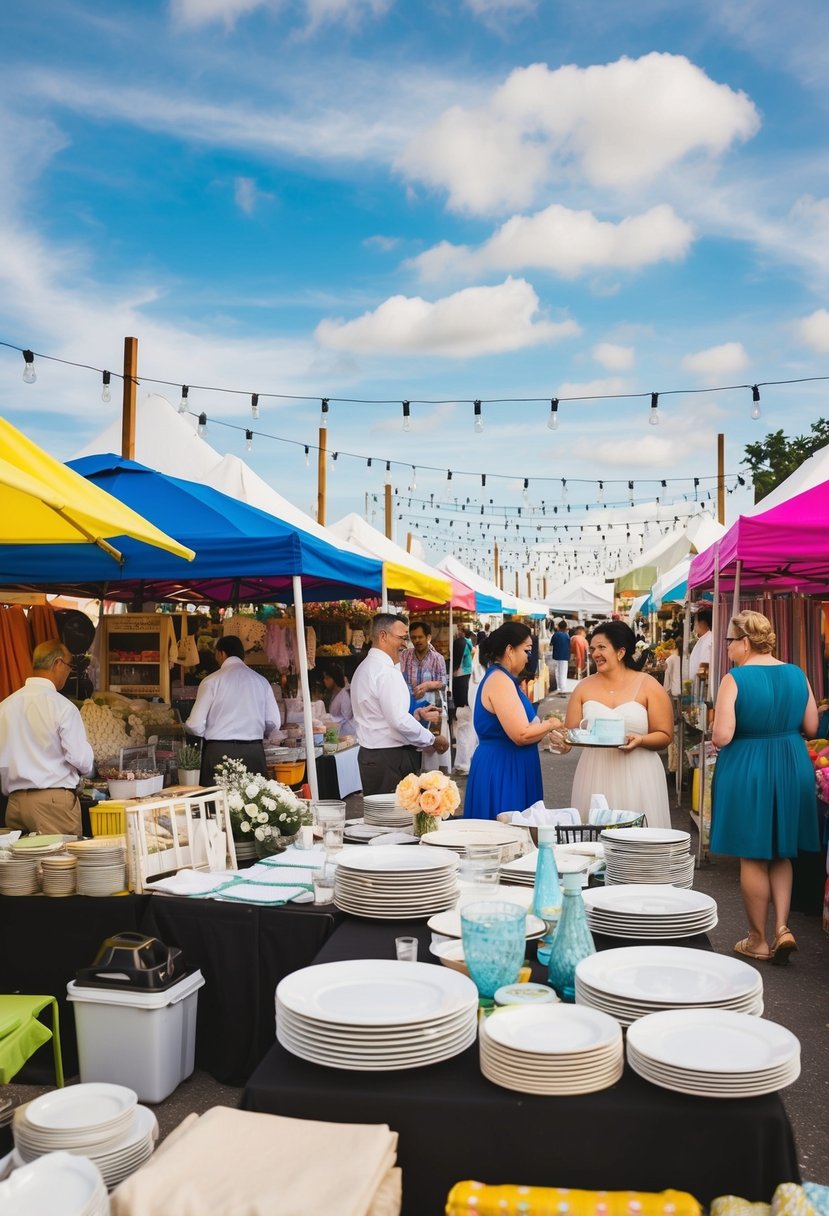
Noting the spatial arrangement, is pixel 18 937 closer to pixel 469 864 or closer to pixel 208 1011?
pixel 208 1011

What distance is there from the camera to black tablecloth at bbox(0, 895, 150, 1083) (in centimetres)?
357

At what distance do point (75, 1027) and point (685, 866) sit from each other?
2.30m

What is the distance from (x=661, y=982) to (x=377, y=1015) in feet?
2.08

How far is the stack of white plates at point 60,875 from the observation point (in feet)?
11.8

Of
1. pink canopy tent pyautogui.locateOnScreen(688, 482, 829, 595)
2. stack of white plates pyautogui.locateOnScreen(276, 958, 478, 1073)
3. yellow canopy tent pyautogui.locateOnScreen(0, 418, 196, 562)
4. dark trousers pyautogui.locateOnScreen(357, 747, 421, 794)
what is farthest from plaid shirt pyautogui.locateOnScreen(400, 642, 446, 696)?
stack of white plates pyautogui.locateOnScreen(276, 958, 478, 1073)

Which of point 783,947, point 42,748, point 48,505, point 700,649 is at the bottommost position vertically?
point 783,947

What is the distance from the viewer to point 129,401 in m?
10.2

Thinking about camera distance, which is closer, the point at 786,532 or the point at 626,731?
the point at 626,731

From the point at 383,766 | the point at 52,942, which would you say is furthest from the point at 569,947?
the point at 383,766

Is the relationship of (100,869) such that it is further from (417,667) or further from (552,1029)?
(417,667)

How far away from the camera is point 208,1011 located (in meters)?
3.60

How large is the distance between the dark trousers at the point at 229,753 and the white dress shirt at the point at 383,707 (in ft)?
2.68

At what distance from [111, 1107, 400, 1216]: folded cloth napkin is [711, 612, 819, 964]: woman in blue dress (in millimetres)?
3668

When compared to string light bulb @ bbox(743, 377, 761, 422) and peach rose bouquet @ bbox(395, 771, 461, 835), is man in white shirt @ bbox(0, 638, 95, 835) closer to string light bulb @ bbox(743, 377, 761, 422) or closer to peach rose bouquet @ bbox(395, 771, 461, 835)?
peach rose bouquet @ bbox(395, 771, 461, 835)
